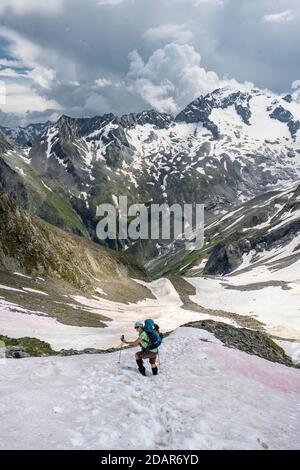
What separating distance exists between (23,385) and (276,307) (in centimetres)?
9514

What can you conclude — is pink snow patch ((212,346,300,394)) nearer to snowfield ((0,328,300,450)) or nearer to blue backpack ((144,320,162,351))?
snowfield ((0,328,300,450))

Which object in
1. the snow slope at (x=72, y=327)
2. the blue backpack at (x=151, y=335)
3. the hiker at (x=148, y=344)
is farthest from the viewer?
the snow slope at (x=72, y=327)

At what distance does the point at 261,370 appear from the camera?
2670 centimetres

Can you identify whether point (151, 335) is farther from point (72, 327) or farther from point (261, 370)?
point (72, 327)

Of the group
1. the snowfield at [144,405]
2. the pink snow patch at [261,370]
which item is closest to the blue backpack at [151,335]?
the snowfield at [144,405]

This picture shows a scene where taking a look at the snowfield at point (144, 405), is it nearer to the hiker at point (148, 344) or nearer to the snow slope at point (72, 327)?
the hiker at point (148, 344)

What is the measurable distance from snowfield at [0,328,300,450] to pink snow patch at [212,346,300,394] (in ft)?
0.43

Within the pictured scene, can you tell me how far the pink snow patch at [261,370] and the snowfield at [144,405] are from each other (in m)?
0.13

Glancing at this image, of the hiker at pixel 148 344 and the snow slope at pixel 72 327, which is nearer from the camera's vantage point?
the hiker at pixel 148 344

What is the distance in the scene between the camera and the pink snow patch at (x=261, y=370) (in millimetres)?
24625

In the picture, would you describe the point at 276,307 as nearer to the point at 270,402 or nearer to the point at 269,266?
the point at 269,266

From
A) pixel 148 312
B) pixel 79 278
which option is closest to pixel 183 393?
pixel 148 312

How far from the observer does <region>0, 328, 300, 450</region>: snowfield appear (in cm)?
1419

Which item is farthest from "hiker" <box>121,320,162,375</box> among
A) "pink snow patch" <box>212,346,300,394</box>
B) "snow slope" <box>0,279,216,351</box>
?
"snow slope" <box>0,279,216,351</box>
